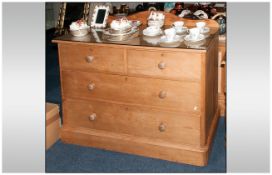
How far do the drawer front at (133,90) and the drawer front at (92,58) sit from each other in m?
0.05

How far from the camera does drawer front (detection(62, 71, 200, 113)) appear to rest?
7.71 ft

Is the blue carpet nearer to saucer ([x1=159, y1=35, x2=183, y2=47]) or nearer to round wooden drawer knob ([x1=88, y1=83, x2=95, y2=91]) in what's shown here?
round wooden drawer knob ([x1=88, y1=83, x2=95, y2=91])

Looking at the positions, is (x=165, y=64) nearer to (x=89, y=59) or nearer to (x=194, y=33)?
(x=194, y=33)

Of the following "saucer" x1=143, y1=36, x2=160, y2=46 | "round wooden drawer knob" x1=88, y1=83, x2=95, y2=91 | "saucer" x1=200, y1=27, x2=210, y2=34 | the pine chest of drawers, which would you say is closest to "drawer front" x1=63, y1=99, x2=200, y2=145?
the pine chest of drawers

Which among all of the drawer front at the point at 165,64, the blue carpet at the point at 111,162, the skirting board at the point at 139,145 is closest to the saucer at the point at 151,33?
the drawer front at the point at 165,64

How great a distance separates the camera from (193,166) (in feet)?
8.18

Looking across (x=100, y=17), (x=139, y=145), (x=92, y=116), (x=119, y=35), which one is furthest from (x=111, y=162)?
(x=100, y=17)

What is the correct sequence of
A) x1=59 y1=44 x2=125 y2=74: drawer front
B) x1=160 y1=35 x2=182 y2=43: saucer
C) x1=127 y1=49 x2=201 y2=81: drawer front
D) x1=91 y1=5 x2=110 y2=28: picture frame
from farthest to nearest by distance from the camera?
1. x1=91 y1=5 x2=110 y2=28: picture frame
2. x1=59 y1=44 x2=125 y2=74: drawer front
3. x1=160 y1=35 x2=182 y2=43: saucer
4. x1=127 y1=49 x2=201 y2=81: drawer front

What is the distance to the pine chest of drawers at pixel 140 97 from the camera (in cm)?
A: 232

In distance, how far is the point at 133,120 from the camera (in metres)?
2.58

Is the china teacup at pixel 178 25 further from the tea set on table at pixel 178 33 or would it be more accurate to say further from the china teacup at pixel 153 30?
the china teacup at pixel 153 30

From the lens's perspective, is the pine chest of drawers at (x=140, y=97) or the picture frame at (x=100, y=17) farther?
the picture frame at (x=100, y=17)

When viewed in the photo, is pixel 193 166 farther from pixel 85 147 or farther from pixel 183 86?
pixel 85 147

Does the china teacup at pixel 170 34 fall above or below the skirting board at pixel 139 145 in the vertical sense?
above
